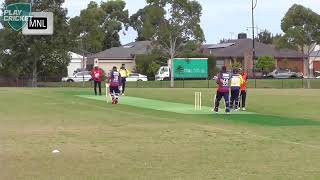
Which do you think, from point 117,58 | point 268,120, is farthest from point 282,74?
point 268,120

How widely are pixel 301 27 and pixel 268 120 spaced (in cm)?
4051

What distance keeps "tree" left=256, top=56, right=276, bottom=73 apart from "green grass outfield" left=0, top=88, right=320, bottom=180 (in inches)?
2470

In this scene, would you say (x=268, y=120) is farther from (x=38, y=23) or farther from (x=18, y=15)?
(x=18, y=15)

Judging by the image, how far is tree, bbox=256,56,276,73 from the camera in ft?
277

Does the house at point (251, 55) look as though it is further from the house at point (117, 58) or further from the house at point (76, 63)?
the house at point (76, 63)

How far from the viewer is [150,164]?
1064 centimetres

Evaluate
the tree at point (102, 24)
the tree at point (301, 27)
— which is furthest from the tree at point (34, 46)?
the tree at point (102, 24)

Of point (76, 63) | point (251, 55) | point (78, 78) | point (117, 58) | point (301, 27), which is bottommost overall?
point (78, 78)

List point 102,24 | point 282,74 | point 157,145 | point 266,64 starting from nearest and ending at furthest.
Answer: point 157,145, point 282,74, point 266,64, point 102,24

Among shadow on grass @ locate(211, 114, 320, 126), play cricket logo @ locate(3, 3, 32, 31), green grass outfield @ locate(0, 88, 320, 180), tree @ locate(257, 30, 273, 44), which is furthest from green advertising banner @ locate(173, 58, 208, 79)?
tree @ locate(257, 30, 273, 44)

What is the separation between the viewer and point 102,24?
11625cm

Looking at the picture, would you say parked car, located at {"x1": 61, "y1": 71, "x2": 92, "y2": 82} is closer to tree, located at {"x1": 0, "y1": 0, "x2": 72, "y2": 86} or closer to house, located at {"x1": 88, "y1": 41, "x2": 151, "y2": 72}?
tree, located at {"x1": 0, "y1": 0, "x2": 72, "y2": 86}

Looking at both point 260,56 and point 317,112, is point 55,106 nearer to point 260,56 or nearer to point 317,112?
point 317,112

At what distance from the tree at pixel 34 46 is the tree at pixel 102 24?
25.1 m
